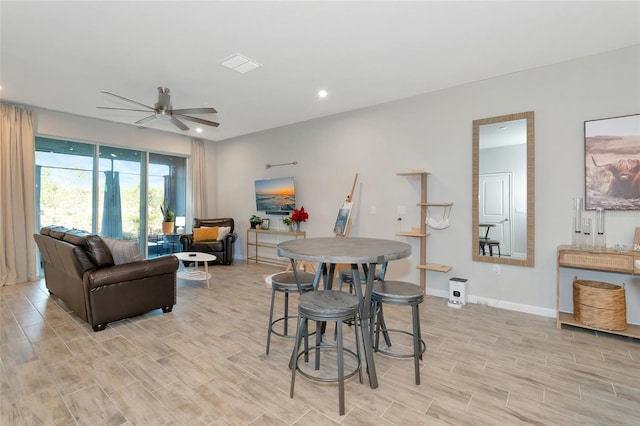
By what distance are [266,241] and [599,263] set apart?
5.21 meters

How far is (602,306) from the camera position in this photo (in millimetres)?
2846

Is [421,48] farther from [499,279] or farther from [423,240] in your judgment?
[499,279]

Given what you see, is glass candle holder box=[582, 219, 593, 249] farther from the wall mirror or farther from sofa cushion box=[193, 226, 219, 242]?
sofa cushion box=[193, 226, 219, 242]

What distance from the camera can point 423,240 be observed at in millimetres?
4203

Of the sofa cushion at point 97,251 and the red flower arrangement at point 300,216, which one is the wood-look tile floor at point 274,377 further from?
the red flower arrangement at point 300,216

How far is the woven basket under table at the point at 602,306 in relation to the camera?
2807 mm

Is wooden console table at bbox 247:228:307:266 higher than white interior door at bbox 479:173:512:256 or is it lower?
lower

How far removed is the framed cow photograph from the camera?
2.98 metres

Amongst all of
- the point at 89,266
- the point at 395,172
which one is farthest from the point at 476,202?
the point at 89,266

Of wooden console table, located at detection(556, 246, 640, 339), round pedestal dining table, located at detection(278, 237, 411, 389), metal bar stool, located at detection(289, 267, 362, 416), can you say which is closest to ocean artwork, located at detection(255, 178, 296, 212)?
round pedestal dining table, located at detection(278, 237, 411, 389)

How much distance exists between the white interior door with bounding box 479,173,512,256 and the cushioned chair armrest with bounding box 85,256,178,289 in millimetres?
3720

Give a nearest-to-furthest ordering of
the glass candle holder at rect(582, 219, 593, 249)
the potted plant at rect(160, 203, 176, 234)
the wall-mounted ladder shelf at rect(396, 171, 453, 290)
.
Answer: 1. the glass candle holder at rect(582, 219, 593, 249)
2. the wall-mounted ladder shelf at rect(396, 171, 453, 290)
3. the potted plant at rect(160, 203, 176, 234)

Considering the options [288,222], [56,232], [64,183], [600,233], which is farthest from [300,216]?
[64,183]

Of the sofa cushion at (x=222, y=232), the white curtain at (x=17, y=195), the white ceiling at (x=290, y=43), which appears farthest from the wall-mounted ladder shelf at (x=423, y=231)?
the white curtain at (x=17, y=195)
